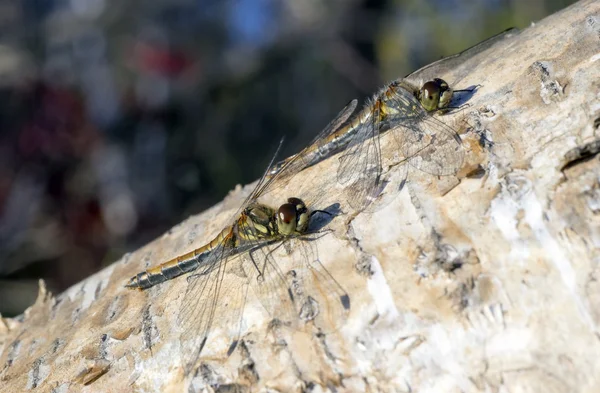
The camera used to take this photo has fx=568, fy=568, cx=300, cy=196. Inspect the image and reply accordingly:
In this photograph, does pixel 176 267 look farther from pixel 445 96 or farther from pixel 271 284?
pixel 445 96

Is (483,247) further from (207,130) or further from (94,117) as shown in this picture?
(207,130)

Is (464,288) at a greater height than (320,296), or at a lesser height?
lesser

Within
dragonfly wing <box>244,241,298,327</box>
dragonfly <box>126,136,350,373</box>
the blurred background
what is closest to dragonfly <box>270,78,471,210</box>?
dragonfly <box>126,136,350,373</box>

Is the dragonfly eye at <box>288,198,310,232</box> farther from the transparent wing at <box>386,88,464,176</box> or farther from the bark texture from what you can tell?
the transparent wing at <box>386,88,464,176</box>

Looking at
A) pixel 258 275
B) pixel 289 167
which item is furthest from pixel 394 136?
pixel 258 275

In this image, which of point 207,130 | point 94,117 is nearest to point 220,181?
point 207,130
